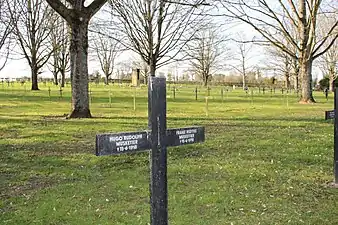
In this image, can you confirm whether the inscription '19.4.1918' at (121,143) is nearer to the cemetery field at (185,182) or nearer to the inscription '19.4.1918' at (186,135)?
the inscription '19.4.1918' at (186,135)

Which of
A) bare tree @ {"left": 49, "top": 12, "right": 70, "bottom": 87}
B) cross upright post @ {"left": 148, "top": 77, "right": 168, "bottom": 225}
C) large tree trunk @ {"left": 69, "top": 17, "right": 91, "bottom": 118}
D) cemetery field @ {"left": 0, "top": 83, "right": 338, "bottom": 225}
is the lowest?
cemetery field @ {"left": 0, "top": 83, "right": 338, "bottom": 225}

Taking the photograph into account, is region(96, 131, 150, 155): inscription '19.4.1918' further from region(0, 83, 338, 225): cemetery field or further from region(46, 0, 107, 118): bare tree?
region(46, 0, 107, 118): bare tree

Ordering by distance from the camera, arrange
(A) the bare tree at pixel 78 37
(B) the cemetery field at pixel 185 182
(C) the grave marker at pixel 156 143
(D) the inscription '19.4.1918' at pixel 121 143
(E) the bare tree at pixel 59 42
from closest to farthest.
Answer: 1. (D) the inscription '19.4.1918' at pixel 121 143
2. (C) the grave marker at pixel 156 143
3. (B) the cemetery field at pixel 185 182
4. (A) the bare tree at pixel 78 37
5. (E) the bare tree at pixel 59 42

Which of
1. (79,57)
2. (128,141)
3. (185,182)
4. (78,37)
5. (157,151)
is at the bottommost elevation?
(185,182)

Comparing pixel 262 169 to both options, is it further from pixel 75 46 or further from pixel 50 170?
pixel 75 46

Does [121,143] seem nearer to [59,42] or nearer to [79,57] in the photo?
[79,57]

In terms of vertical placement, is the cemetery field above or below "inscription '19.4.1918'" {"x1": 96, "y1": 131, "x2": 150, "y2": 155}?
below

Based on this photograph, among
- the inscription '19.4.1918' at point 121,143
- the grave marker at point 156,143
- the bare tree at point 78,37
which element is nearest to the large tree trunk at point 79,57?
the bare tree at point 78,37

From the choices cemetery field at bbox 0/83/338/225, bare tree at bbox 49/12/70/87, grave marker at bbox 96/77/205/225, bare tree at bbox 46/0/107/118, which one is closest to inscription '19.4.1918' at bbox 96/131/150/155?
grave marker at bbox 96/77/205/225

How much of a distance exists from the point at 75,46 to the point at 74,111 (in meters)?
2.44

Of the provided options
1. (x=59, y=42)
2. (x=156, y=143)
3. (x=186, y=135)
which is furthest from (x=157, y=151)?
(x=59, y=42)

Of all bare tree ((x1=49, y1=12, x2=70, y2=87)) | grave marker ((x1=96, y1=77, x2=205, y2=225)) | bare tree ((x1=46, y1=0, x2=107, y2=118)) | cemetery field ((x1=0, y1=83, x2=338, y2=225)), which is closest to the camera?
grave marker ((x1=96, y1=77, x2=205, y2=225))

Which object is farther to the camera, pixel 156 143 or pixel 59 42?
pixel 59 42

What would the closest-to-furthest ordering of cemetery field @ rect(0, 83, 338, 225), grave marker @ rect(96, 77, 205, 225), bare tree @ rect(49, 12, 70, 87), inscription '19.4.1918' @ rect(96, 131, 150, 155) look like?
inscription '19.4.1918' @ rect(96, 131, 150, 155), grave marker @ rect(96, 77, 205, 225), cemetery field @ rect(0, 83, 338, 225), bare tree @ rect(49, 12, 70, 87)
